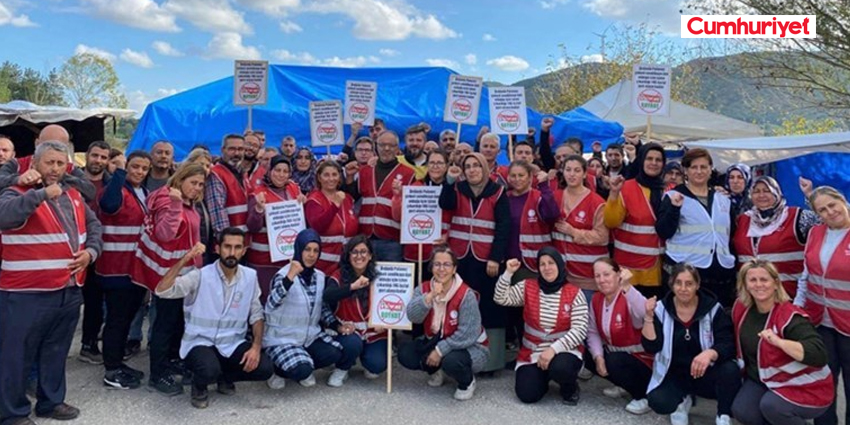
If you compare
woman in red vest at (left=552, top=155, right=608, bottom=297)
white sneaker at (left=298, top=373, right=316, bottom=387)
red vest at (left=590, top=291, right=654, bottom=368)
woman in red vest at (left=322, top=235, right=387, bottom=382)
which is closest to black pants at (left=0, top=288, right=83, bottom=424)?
white sneaker at (left=298, top=373, right=316, bottom=387)

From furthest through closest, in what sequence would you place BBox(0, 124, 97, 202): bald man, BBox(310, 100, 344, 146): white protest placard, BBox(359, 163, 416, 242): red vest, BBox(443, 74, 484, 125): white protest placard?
1. BBox(310, 100, 344, 146): white protest placard
2. BBox(443, 74, 484, 125): white protest placard
3. BBox(359, 163, 416, 242): red vest
4. BBox(0, 124, 97, 202): bald man

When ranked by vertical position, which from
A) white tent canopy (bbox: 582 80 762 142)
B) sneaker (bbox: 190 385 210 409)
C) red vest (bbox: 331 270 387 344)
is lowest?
sneaker (bbox: 190 385 210 409)

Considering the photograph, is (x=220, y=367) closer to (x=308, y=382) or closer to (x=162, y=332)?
(x=162, y=332)

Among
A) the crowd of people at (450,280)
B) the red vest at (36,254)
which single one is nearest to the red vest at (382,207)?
the crowd of people at (450,280)

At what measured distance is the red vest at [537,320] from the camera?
15.4 feet

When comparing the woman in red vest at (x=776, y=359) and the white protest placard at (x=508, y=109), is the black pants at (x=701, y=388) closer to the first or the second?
the woman in red vest at (x=776, y=359)

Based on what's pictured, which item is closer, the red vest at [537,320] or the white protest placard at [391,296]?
the red vest at [537,320]

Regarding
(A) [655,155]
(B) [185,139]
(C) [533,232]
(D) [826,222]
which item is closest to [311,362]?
(C) [533,232]

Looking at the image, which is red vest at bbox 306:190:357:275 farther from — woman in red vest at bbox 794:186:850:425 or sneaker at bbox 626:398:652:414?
woman in red vest at bbox 794:186:850:425

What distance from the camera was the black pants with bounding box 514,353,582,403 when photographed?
4.54m

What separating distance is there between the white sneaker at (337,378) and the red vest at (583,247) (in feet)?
6.85

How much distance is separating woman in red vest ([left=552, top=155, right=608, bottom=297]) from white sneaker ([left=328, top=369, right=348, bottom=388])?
Answer: 6.79 feet

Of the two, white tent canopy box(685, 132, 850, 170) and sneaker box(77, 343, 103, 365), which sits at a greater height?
white tent canopy box(685, 132, 850, 170)

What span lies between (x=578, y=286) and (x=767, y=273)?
58.0 inches
